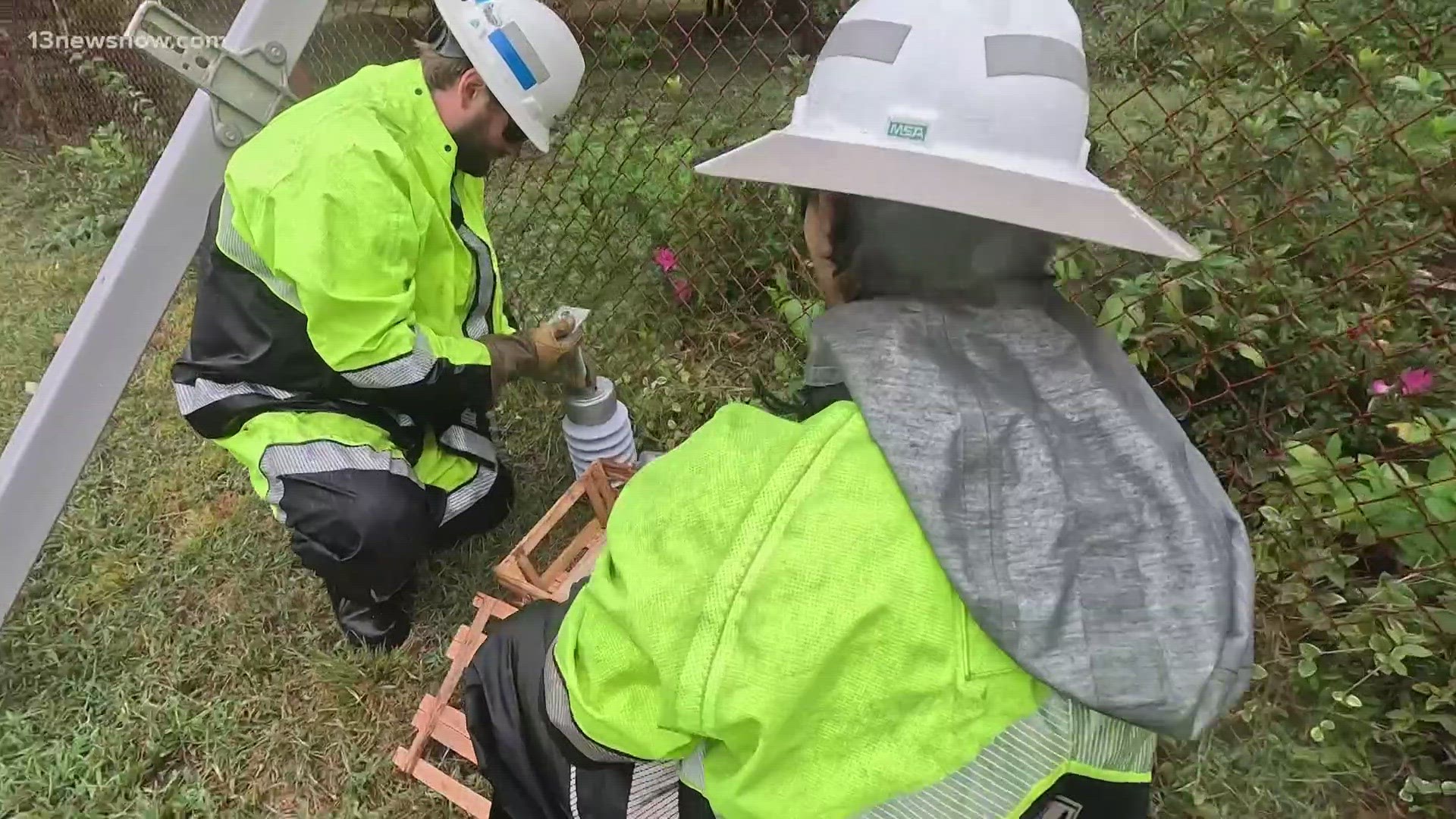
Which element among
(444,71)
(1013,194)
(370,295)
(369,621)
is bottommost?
(369,621)

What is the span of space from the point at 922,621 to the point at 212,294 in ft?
6.17

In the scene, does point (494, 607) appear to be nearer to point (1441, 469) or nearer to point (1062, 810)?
point (1062, 810)

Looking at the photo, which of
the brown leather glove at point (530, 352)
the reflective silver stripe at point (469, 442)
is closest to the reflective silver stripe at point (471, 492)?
the reflective silver stripe at point (469, 442)

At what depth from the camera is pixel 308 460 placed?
2.21 meters

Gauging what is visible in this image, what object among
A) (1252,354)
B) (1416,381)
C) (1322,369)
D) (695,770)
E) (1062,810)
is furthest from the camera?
(1322,369)

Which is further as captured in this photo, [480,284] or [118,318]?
[480,284]

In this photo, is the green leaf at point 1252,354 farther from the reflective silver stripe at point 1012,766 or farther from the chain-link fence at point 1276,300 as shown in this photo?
the reflective silver stripe at point 1012,766

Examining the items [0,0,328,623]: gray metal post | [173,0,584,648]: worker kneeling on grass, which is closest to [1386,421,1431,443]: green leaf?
[173,0,584,648]: worker kneeling on grass

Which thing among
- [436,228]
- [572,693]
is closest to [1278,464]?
[572,693]

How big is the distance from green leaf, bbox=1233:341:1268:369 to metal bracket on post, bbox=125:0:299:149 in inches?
92.2

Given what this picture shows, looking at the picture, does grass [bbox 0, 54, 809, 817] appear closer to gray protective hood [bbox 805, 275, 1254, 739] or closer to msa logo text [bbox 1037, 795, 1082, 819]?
msa logo text [bbox 1037, 795, 1082, 819]

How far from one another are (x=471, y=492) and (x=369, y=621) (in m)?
0.42

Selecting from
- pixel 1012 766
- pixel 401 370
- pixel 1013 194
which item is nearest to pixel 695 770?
pixel 1012 766

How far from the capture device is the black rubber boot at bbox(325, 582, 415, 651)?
96.7 inches
